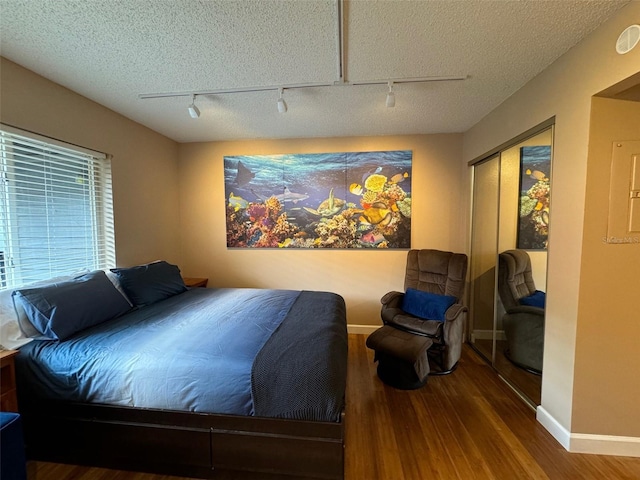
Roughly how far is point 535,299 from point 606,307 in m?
0.47

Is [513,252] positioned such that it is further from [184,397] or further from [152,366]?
[152,366]

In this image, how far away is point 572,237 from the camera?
1.61 m

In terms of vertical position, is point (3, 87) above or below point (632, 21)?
below

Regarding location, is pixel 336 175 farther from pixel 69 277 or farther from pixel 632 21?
pixel 69 277

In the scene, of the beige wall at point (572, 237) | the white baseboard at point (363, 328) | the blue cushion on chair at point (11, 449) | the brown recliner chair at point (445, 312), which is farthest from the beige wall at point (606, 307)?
the blue cushion on chair at point (11, 449)

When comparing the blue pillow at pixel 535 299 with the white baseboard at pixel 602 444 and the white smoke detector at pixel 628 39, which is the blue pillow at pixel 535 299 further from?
the white smoke detector at pixel 628 39

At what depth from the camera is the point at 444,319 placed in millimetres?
2424

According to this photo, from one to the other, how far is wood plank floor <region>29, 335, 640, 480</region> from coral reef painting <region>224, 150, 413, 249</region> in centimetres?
171

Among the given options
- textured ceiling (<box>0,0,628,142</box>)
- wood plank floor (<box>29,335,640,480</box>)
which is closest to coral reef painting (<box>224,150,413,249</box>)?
textured ceiling (<box>0,0,628,142</box>)

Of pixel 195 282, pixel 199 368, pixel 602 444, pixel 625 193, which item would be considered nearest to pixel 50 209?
pixel 195 282

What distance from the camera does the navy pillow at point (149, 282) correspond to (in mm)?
2293

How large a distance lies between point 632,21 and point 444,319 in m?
2.22

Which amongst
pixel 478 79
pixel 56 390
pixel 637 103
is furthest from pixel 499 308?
pixel 56 390

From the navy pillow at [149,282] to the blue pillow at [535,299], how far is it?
327 cm
